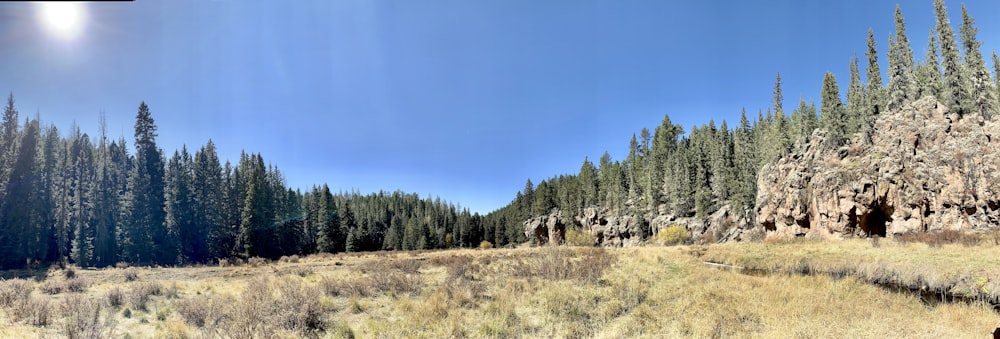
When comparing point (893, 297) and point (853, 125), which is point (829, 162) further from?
point (893, 297)

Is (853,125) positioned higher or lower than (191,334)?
higher

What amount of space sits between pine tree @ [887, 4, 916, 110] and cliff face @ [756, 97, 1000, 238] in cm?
250

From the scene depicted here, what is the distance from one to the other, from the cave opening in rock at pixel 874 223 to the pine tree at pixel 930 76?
618 inches

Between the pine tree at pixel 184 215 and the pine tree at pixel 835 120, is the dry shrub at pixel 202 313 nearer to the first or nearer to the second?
the pine tree at pixel 184 215

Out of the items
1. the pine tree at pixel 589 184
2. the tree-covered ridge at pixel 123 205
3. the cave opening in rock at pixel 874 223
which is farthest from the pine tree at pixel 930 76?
the tree-covered ridge at pixel 123 205

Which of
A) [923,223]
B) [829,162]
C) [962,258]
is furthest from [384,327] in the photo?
[829,162]

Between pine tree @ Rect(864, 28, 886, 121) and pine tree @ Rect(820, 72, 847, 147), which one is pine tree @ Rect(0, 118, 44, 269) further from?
pine tree @ Rect(864, 28, 886, 121)

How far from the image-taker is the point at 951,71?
130 ft

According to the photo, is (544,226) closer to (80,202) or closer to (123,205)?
(123,205)

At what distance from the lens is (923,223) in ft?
115

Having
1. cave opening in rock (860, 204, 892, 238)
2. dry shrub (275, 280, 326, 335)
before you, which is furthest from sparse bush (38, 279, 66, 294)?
cave opening in rock (860, 204, 892, 238)

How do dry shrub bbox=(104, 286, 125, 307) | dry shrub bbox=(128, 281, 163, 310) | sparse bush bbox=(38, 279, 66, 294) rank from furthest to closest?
sparse bush bbox=(38, 279, 66, 294) → dry shrub bbox=(104, 286, 125, 307) → dry shrub bbox=(128, 281, 163, 310)

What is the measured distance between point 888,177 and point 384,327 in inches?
2102

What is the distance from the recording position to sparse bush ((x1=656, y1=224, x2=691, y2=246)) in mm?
58500
